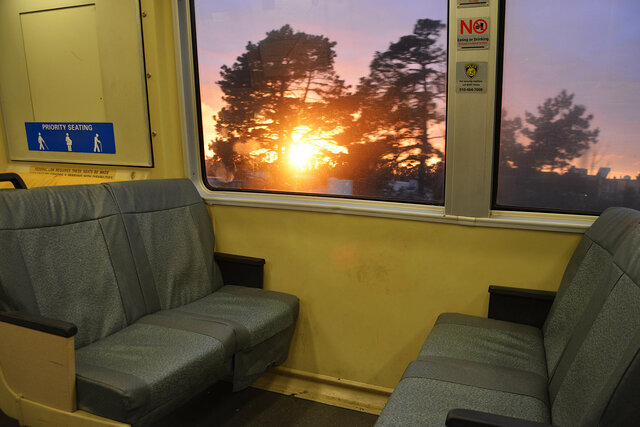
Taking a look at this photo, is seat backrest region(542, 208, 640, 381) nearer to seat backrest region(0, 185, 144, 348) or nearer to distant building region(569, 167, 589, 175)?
distant building region(569, 167, 589, 175)

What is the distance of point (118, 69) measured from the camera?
9.77 feet

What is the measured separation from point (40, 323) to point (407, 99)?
2.02 m

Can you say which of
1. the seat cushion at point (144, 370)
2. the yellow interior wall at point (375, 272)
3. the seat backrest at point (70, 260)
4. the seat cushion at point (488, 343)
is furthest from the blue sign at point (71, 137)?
the seat cushion at point (488, 343)

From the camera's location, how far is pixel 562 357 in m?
1.79

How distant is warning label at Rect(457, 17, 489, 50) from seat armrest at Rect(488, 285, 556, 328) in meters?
1.20

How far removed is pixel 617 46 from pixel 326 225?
1.68 metres

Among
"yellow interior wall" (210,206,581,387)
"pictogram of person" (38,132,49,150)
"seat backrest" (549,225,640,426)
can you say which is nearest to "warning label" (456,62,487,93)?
"yellow interior wall" (210,206,581,387)

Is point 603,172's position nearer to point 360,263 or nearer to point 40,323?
point 360,263

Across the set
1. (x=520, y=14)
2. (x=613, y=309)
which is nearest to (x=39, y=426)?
(x=613, y=309)

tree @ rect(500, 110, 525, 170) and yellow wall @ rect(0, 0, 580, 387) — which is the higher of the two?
tree @ rect(500, 110, 525, 170)

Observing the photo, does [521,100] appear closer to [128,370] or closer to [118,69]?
[128,370]

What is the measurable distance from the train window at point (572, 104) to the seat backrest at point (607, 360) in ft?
2.06

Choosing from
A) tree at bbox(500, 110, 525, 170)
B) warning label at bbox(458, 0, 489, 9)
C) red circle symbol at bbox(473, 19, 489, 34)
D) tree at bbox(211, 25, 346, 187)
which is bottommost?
tree at bbox(500, 110, 525, 170)

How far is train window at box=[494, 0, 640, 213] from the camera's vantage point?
2.16m
